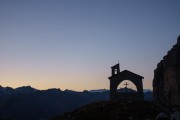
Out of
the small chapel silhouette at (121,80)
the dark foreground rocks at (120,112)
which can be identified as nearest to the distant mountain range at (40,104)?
the small chapel silhouette at (121,80)

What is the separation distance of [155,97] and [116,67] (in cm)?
1577

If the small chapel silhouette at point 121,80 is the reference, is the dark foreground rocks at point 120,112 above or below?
below

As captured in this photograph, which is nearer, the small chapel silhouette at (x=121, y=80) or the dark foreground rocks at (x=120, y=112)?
the dark foreground rocks at (x=120, y=112)

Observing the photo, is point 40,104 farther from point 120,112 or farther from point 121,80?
point 120,112

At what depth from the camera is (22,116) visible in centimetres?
12444

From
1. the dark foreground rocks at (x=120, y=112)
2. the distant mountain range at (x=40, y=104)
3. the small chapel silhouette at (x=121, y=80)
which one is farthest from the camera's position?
the distant mountain range at (x=40, y=104)

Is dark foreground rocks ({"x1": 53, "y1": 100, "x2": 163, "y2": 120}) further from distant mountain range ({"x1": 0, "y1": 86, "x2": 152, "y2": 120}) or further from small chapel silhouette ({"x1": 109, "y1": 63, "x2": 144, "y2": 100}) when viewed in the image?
distant mountain range ({"x1": 0, "y1": 86, "x2": 152, "y2": 120})

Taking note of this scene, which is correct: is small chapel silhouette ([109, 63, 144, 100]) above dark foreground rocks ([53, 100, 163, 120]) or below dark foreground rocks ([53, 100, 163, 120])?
above

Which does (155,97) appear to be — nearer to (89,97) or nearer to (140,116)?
(140,116)

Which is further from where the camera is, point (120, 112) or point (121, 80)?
point (121, 80)

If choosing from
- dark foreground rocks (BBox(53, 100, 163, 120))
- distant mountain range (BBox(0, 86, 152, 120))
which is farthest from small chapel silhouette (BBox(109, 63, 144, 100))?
distant mountain range (BBox(0, 86, 152, 120))

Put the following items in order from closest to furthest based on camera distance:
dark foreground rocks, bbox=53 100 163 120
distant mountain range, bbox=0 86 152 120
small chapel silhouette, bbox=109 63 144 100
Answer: dark foreground rocks, bbox=53 100 163 120
small chapel silhouette, bbox=109 63 144 100
distant mountain range, bbox=0 86 152 120

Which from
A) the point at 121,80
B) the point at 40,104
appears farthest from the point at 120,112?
the point at 40,104

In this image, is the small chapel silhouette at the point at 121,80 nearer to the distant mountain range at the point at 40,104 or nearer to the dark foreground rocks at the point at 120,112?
the dark foreground rocks at the point at 120,112
